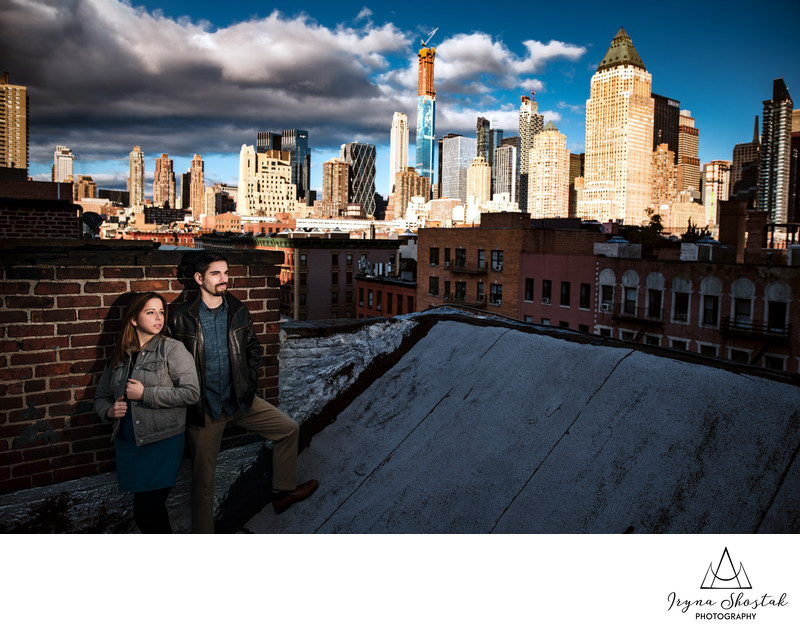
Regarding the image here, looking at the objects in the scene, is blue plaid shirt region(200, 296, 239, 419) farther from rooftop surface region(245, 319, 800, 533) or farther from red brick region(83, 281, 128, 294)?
rooftop surface region(245, 319, 800, 533)

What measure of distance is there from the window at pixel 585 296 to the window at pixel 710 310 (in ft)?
19.0

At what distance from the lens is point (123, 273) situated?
3010 millimetres

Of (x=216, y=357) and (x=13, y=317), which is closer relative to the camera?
(x=13, y=317)

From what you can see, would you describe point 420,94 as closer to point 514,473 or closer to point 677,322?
point 514,473

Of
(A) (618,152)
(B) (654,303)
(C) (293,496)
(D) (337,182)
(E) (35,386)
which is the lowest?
(B) (654,303)

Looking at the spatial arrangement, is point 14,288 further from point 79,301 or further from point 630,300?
point 630,300

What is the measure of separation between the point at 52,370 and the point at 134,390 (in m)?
0.41

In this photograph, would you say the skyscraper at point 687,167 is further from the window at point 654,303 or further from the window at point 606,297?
the window at point 654,303
